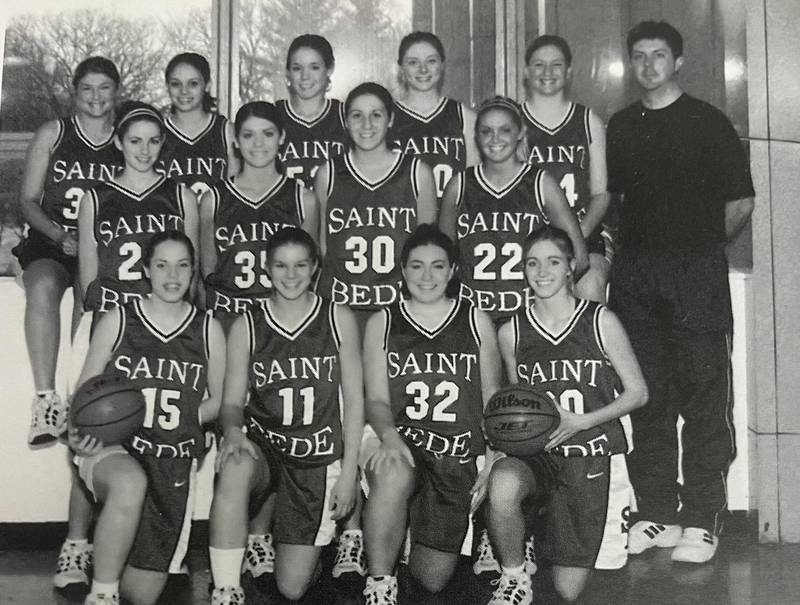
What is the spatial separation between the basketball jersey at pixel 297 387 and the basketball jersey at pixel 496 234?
18.7 inches

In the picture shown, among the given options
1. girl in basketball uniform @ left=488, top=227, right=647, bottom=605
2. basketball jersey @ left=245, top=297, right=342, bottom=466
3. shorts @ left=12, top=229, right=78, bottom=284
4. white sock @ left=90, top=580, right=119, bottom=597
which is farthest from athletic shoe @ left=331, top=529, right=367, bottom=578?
shorts @ left=12, top=229, right=78, bottom=284

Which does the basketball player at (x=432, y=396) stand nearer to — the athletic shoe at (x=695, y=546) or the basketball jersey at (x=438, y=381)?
the basketball jersey at (x=438, y=381)

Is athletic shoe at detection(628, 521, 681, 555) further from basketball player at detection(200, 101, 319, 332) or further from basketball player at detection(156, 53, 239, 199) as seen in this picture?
basketball player at detection(156, 53, 239, 199)

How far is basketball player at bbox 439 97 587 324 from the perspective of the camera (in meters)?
2.99

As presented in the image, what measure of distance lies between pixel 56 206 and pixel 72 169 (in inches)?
5.0

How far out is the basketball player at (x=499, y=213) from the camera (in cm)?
299

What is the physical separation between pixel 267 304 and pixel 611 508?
1.16 meters

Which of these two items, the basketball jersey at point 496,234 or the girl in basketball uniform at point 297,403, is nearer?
the girl in basketball uniform at point 297,403

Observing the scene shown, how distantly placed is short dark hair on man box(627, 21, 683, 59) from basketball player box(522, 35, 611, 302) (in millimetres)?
211

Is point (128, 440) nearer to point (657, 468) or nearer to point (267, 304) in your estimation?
point (267, 304)

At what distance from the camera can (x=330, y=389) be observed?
2.85m

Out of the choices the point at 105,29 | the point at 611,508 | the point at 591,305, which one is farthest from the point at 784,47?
Result: the point at 105,29

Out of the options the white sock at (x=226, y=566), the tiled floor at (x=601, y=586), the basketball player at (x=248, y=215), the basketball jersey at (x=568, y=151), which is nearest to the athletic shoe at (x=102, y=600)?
the tiled floor at (x=601, y=586)

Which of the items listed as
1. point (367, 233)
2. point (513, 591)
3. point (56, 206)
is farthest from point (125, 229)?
point (513, 591)
